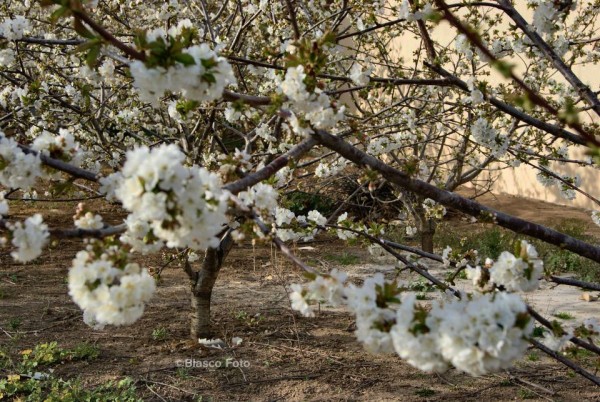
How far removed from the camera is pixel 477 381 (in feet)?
12.5

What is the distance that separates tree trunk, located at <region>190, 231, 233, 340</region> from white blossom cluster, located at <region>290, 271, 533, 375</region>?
2.79 m

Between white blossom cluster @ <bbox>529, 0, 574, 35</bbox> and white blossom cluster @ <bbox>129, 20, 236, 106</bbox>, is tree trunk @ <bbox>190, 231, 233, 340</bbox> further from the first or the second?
white blossom cluster @ <bbox>129, 20, 236, 106</bbox>

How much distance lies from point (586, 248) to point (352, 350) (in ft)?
7.97

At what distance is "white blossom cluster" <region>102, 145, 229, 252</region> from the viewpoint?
4.14 feet

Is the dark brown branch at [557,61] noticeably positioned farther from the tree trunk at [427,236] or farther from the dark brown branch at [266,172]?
the tree trunk at [427,236]

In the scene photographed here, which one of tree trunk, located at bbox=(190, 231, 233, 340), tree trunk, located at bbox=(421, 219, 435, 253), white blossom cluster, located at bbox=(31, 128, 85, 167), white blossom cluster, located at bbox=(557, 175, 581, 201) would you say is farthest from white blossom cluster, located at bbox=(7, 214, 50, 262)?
tree trunk, located at bbox=(421, 219, 435, 253)

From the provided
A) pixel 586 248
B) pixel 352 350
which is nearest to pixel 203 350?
pixel 352 350

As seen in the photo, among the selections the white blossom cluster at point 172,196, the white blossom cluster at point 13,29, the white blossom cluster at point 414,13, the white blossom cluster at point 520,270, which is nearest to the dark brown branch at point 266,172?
the white blossom cluster at point 172,196

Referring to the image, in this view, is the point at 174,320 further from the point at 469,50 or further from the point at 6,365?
the point at 469,50

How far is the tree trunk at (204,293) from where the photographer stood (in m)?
4.15

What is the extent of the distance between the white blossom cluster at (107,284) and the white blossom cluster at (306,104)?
2.15 ft

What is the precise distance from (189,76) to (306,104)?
42 cm

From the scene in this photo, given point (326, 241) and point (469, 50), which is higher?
point (469, 50)

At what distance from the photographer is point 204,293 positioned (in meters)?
Answer: 4.25
